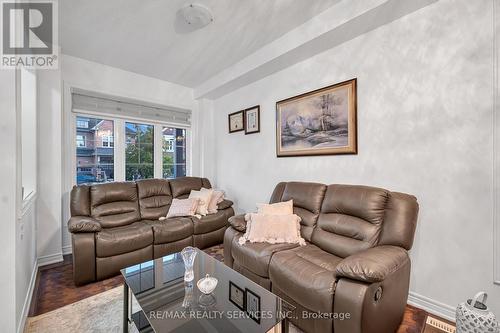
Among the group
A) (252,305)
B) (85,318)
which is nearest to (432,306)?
→ (252,305)

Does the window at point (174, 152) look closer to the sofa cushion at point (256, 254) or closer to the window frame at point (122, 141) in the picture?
the window frame at point (122, 141)

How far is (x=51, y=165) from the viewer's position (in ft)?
9.38

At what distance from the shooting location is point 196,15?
220 centimetres

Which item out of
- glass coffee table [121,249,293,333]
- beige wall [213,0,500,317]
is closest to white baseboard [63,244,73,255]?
glass coffee table [121,249,293,333]

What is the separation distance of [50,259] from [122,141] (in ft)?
5.84

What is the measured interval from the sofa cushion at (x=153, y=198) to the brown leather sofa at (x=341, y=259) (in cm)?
131

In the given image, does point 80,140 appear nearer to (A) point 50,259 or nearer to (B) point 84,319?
(A) point 50,259

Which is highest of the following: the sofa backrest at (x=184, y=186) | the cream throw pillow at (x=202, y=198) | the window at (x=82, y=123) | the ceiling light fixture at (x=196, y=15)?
the ceiling light fixture at (x=196, y=15)

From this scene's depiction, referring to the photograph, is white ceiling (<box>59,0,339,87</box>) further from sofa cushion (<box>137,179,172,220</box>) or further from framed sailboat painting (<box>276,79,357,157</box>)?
sofa cushion (<box>137,179,172,220</box>)

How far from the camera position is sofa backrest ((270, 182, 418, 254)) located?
70.8 inches

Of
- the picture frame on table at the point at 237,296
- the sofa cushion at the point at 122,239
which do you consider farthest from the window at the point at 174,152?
the picture frame on table at the point at 237,296

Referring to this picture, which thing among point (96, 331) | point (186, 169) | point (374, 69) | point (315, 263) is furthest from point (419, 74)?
point (186, 169)

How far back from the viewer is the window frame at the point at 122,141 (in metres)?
3.20

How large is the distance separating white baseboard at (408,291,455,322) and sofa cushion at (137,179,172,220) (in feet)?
9.61
